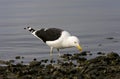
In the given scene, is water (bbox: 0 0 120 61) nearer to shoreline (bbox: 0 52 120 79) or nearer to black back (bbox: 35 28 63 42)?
black back (bbox: 35 28 63 42)

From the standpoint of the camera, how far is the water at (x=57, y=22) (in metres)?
17.1

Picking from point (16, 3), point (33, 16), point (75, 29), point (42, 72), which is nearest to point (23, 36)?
point (75, 29)

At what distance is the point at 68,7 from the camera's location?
93.1 feet

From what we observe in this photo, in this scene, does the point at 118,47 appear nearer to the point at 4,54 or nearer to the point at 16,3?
the point at 4,54

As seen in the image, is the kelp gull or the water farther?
the water

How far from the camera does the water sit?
17.1 m

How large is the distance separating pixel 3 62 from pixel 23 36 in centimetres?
572

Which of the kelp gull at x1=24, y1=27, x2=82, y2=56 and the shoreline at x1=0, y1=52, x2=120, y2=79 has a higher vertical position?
the kelp gull at x1=24, y1=27, x2=82, y2=56

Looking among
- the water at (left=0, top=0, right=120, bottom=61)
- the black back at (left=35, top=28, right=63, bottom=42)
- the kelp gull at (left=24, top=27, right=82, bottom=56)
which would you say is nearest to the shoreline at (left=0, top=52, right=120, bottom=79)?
the kelp gull at (left=24, top=27, right=82, bottom=56)

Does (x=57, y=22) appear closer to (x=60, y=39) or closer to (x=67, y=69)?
(x=60, y=39)

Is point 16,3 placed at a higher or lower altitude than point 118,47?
higher

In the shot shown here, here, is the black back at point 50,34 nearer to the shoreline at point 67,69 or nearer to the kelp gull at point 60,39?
the kelp gull at point 60,39

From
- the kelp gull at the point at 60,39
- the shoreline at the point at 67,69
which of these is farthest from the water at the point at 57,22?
the shoreline at the point at 67,69

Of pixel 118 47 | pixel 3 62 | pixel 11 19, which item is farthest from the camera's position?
pixel 11 19
